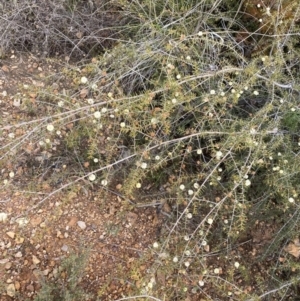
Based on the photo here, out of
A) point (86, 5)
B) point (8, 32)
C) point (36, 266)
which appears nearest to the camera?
point (36, 266)

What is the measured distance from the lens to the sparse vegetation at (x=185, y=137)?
215 cm

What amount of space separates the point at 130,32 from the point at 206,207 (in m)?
1.20

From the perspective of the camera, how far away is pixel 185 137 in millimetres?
2131

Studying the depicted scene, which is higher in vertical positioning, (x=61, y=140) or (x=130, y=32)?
(x=130, y=32)

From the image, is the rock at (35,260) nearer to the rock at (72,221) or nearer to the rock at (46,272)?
the rock at (46,272)

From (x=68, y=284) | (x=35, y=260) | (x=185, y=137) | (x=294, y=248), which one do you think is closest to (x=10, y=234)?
(x=35, y=260)

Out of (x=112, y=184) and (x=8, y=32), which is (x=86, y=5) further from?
(x=112, y=184)

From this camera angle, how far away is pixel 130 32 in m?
2.88

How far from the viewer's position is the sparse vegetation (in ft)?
7.06

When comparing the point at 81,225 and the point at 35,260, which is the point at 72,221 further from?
the point at 35,260

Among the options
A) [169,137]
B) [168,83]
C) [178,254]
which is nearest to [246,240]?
[178,254]

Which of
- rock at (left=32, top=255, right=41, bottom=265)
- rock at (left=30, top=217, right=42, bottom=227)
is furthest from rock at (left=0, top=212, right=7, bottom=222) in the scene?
rock at (left=32, top=255, right=41, bottom=265)

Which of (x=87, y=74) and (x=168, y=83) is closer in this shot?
(x=168, y=83)

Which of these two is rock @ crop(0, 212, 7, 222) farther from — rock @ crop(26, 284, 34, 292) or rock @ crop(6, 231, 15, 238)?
rock @ crop(26, 284, 34, 292)
